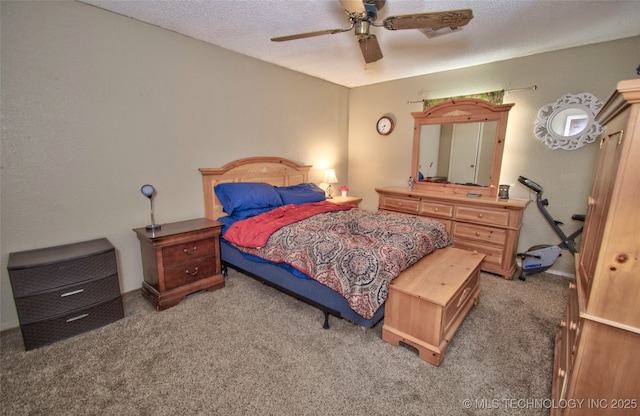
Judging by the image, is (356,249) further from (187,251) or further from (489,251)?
(489,251)

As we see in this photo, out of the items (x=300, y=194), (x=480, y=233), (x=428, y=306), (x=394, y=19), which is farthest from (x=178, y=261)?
(x=480, y=233)

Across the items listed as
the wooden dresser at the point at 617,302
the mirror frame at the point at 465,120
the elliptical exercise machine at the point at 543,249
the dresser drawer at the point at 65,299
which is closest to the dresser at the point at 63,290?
the dresser drawer at the point at 65,299

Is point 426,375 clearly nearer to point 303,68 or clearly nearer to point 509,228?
point 509,228

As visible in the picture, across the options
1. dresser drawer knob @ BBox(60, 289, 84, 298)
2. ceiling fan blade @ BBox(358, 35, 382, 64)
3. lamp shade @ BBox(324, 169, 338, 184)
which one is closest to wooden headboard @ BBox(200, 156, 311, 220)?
lamp shade @ BBox(324, 169, 338, 184)

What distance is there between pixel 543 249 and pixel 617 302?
2.48 meters

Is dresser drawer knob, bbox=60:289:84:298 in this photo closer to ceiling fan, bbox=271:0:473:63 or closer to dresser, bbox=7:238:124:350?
dresser, bbox=7:238:124:350

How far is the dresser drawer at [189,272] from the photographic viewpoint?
2.55 metres

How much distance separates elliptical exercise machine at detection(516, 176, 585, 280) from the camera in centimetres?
312

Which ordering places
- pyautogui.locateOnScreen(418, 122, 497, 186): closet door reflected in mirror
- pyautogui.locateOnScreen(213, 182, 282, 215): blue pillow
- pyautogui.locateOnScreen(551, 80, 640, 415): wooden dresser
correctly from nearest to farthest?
pyautogui.locateOnScreen(551, 80, 640, 415): wooden dresser → pyautogui.locateOnScreen(213, 182, 282, 215): blue pillow → pyautogui.locateOnScreen(418, 122, 497, 186): closet door reflected in mirror

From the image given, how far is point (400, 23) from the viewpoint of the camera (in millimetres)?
1853

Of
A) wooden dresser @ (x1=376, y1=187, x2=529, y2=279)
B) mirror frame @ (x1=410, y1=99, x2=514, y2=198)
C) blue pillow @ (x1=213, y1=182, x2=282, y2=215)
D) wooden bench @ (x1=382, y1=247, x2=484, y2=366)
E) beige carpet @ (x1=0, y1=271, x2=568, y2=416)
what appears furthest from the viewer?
mirror frame @ (x1=410, y1=99, x2=514, y2=198)

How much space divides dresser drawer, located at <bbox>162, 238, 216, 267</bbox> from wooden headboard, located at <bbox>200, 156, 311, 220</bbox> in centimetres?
57

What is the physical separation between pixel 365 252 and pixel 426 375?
86cm

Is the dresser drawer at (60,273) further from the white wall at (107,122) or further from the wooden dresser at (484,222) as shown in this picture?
the wooden dresser at (484,222)
